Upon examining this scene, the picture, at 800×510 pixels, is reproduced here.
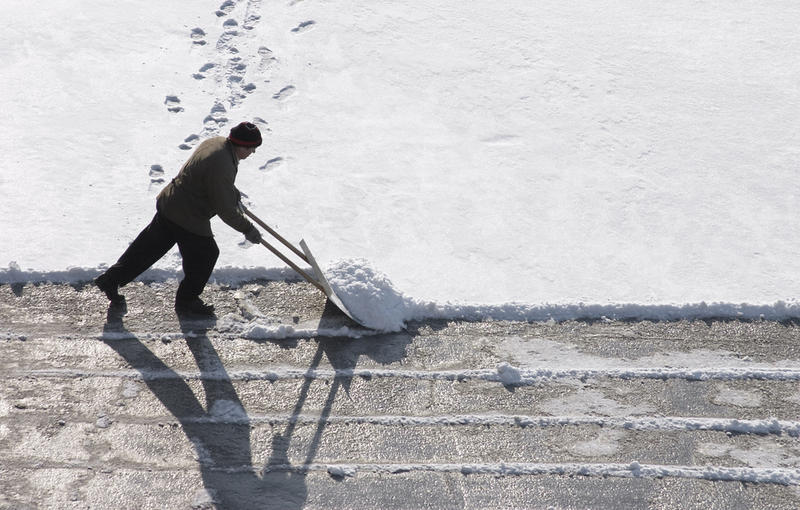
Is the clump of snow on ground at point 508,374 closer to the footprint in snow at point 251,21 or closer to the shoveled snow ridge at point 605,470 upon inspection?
the shoveled snow ridge at point 605,470

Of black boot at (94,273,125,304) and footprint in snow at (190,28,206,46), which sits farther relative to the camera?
footprint in snow at (190,28,206,46)

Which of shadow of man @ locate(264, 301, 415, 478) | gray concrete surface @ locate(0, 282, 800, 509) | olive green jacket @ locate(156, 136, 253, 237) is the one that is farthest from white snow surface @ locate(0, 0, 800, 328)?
olive green jacket @ locate(156, 136, 253, 237)

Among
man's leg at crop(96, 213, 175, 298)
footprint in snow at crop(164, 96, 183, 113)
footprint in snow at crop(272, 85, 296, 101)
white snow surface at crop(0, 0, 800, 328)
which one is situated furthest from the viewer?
footprint in snow at crop(272, 85, 296, 101)

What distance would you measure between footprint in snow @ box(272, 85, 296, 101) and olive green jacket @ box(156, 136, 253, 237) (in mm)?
Result: 2808

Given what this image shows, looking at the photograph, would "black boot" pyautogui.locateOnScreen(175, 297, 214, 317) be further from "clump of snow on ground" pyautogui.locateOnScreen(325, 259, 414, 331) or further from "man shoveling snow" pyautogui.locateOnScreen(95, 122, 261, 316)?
"clump of snow on ground" pyautogui.locateOnScreen(325, 259, 414, 331)

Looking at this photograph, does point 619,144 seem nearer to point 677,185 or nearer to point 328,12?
point 677,185

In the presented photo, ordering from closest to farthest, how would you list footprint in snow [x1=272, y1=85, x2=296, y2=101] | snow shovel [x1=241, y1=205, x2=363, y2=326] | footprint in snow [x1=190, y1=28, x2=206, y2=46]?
1. snow shovel [x1=241, y1=205, x2=363, y2=326]
2. footprint in snow [x1=272, y1=85, x2=296, y2=101]
3. footprint in snow [x1=190, y1=28, x2=206, y2=46]

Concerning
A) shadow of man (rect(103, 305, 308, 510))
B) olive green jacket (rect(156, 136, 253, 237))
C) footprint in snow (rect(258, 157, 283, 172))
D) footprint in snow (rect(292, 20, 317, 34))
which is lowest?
shadow of man (rect(103, 305, 308, 510))

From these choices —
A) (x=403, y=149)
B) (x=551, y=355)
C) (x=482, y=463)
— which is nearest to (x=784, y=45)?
(x=403, y=149)

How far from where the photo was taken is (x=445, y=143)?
738cm

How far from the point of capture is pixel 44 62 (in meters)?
7.86

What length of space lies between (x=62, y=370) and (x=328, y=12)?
5.50 meters

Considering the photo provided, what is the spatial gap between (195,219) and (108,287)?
80 cm

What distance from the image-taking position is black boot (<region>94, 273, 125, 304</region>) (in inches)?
208
